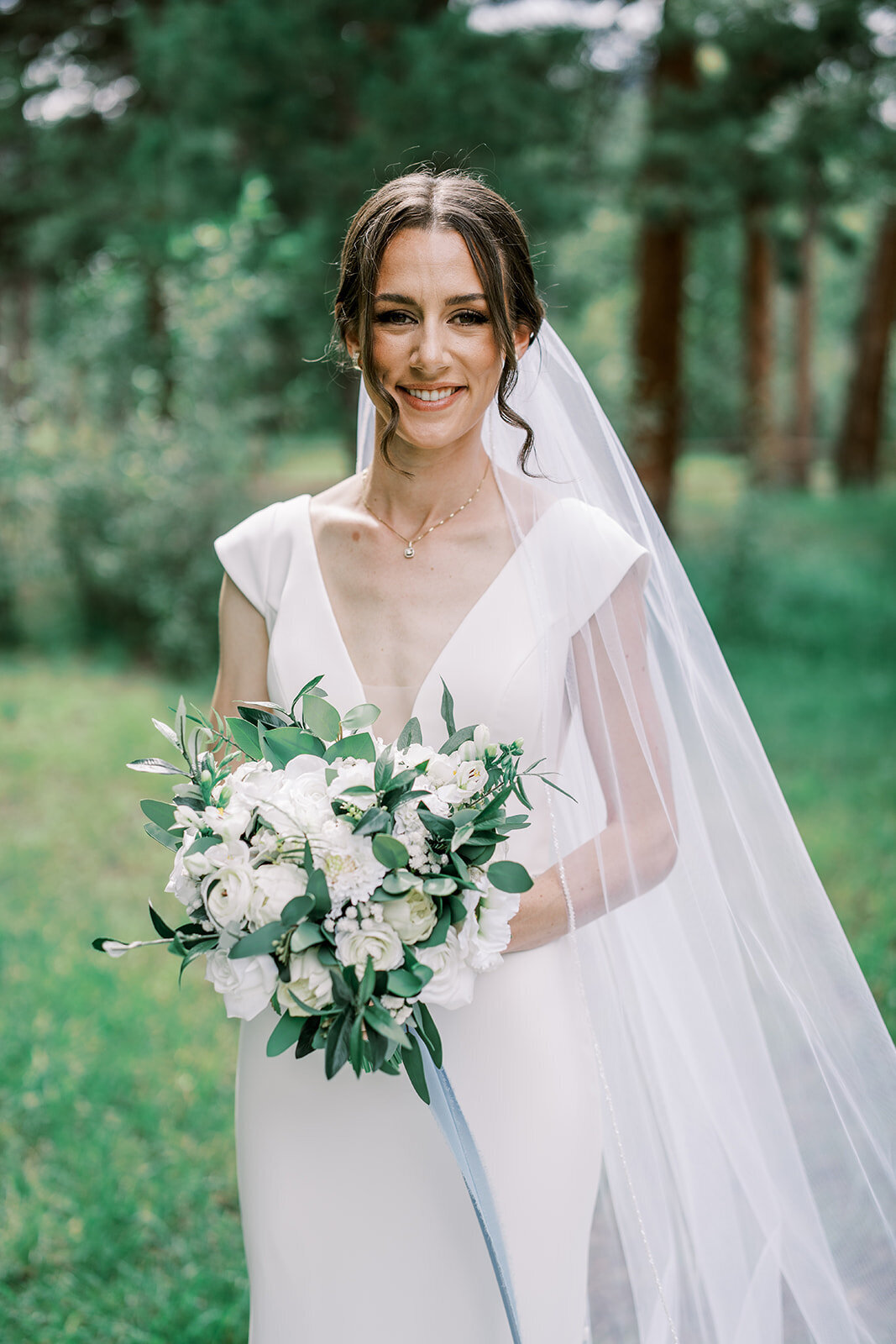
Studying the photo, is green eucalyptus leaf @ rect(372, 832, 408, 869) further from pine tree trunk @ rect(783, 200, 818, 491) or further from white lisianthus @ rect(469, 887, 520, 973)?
pine tree trunk @ rect(783, 200, 818, 491)

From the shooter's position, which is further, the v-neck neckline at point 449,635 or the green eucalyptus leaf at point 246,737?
the v-neck neckline at point 449,635

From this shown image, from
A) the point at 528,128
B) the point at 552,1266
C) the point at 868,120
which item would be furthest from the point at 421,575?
the point at 868,120

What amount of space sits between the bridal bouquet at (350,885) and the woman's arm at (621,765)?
1.24 feet

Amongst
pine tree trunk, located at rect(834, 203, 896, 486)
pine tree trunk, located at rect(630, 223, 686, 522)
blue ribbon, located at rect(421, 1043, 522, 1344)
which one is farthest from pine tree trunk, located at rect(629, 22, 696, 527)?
blue ribbon, located at rect(421, 1043, 522, 1344)

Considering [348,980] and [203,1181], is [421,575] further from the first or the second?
[203,1181]

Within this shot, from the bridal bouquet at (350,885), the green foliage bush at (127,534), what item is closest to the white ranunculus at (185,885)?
the bridal bouquet at (350,885)

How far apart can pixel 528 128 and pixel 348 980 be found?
8509 mm

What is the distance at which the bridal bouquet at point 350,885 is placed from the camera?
1.66m

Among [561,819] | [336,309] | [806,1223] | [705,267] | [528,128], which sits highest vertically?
[705,267]

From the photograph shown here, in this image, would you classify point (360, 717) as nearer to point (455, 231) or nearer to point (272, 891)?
point (272, 891)

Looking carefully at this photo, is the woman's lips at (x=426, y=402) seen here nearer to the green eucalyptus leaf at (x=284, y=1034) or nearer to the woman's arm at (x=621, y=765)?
the woman's arm at (x=621, y=765)

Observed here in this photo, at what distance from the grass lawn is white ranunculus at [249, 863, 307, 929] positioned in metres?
2.01

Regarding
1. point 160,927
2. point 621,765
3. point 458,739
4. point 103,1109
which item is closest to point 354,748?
point 458,739

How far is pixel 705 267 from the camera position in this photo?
25.5 meters
